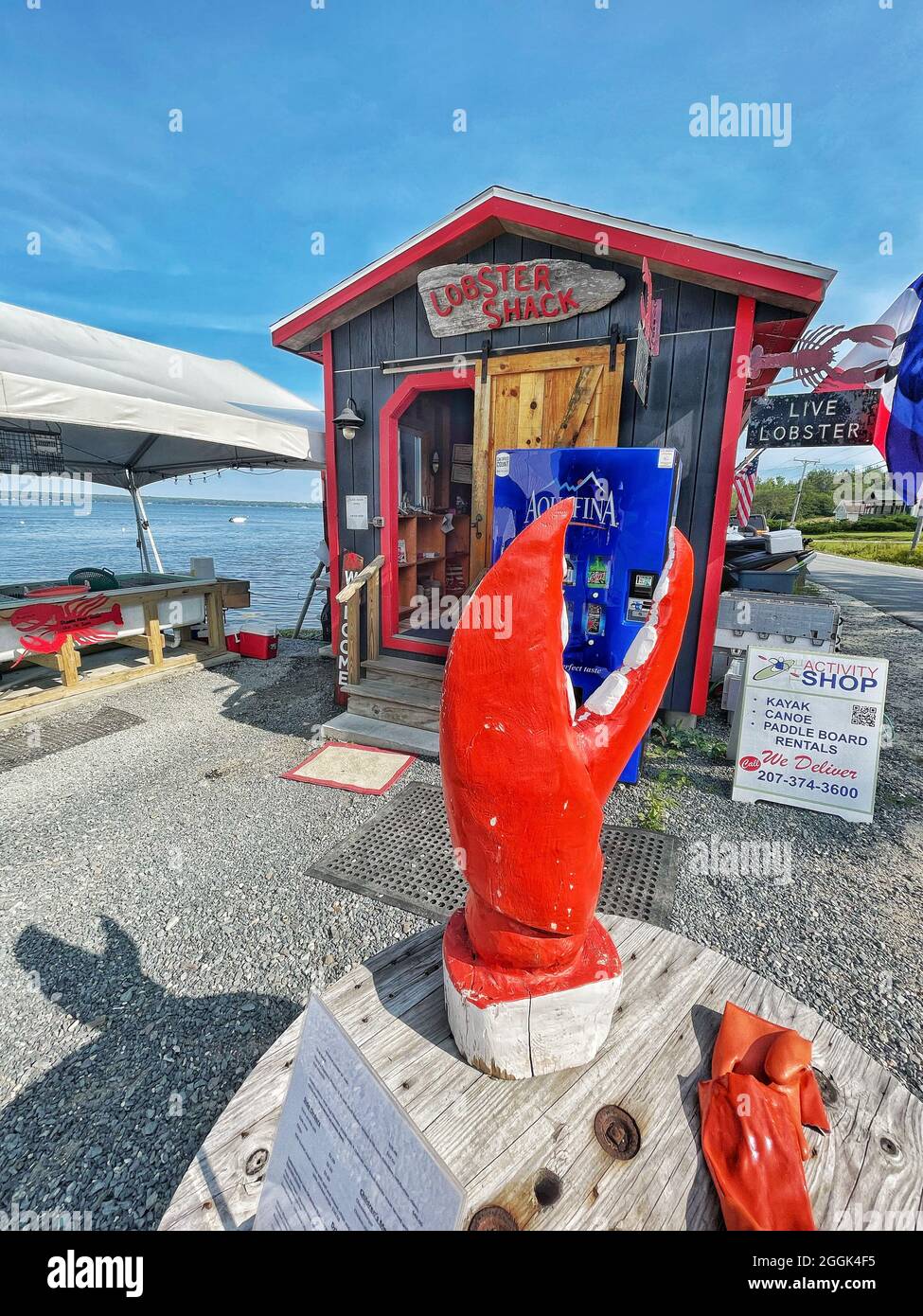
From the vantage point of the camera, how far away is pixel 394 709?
5.31 metres

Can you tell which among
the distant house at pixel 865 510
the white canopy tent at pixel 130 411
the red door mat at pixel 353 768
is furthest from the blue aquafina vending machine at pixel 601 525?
the distant house at pixel 865 510

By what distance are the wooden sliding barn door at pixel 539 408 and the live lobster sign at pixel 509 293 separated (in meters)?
0.33

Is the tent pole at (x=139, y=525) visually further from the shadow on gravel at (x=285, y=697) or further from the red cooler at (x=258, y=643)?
the shadow on gravel at (x=285, y=697)

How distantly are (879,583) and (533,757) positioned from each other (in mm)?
20619

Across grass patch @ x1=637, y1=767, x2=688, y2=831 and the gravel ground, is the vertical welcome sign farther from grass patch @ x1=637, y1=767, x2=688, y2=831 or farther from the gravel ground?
grass patch @ x1=637, y1=767, x2=688, y2=831

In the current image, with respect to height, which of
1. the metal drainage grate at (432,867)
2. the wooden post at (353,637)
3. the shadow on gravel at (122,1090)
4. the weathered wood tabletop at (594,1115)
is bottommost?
the shadow on gravel at (122,1090)

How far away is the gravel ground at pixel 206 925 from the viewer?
1.96 meters

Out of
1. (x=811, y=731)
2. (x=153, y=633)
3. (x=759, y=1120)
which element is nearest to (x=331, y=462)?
(x=153, y=633)

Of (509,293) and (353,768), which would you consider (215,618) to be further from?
(509,293)

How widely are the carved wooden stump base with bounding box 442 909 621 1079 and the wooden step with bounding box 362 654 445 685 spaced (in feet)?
13.2

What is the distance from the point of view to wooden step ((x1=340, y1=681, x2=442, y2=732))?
5164mm

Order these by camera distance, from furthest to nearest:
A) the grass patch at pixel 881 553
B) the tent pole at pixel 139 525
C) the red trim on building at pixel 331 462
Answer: the grass patch at pixel 881 553 → the tent pole at pixel 139 525 → the red trim on building at pixel 331 462

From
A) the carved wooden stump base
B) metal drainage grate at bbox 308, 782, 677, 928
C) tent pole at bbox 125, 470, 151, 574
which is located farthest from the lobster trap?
the carved wooden stump base

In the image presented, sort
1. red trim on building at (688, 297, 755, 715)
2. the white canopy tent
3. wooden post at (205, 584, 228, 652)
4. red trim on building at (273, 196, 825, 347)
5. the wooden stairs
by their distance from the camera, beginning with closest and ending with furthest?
red trim on building at (273, 196, 825, 347), red trim on building at (688, 297, 755, 715), the white canopy tent, the wooden stairs, wooden post at (205, 584, 228, 652)
